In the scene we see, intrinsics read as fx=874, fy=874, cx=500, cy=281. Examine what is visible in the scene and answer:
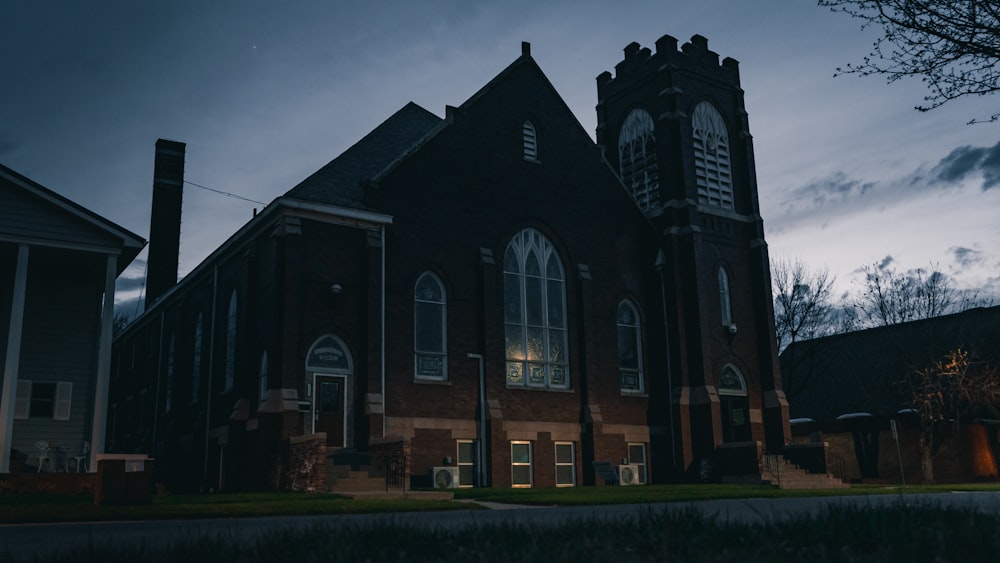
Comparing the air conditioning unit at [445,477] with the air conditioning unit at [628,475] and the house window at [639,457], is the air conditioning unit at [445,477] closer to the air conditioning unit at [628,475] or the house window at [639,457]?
the air conditioning unit at [628,475]

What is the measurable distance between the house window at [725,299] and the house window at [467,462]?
455 inches

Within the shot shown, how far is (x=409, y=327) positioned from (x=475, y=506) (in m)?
11.1

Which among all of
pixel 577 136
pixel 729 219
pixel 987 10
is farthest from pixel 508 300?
pixel 987 10

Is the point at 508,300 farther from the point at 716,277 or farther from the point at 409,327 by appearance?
the point at 716,277

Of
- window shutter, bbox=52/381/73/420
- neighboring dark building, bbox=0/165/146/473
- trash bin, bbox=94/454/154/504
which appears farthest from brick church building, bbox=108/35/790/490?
trash bin, bbox=94/454/154/504

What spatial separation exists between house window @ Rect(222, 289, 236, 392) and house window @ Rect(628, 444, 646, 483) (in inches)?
531

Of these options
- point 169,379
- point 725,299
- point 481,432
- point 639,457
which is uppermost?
point 725,299

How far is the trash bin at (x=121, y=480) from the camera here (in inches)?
571

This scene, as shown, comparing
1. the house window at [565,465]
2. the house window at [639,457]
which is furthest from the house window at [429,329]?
the house window at [639,457]

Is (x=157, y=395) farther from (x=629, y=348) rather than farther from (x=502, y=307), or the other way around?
(x=629, y=348)

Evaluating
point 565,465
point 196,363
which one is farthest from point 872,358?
point 196,363

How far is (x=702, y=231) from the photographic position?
32.6 meters

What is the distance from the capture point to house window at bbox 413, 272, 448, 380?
26062 millimetres

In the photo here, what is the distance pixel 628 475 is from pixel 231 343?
13.5 m
